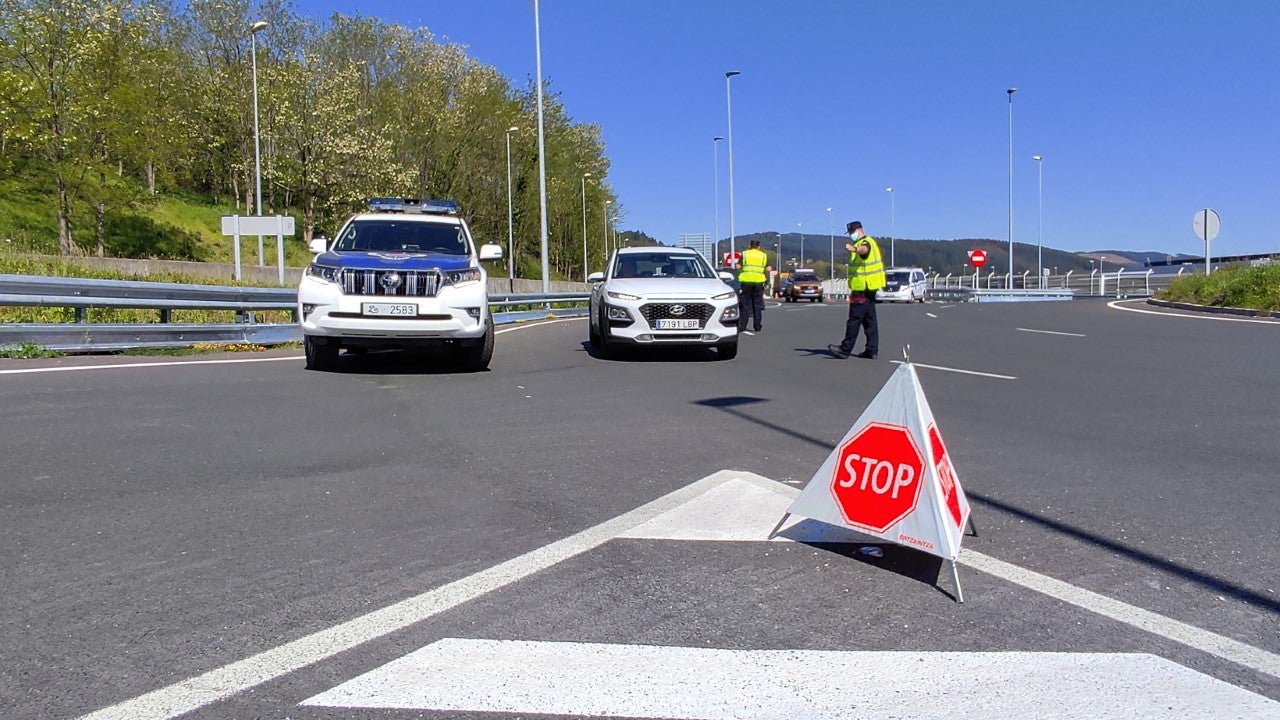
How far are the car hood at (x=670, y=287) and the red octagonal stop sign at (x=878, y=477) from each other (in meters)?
9.08

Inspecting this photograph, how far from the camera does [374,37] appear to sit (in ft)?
150

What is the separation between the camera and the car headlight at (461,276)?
1070 cm

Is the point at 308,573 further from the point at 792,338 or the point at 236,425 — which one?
the point at 792,338

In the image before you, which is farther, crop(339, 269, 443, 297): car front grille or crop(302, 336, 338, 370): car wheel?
crop(302, 336, 338, 370): car wheel

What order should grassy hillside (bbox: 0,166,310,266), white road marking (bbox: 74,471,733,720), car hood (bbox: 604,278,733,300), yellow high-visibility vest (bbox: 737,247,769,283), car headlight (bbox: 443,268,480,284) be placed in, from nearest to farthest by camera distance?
→ white road marking (bbox: 74,471,733,720) < car headlight (bbox: 443,268,480,284) < car hood (bbox: 604,278,733,300) < yellow high-visibility vest (bbox: 737,247,769,283) < grassy hillside (bbox: 0,166,310,266)

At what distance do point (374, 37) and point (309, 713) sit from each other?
47.5 metres

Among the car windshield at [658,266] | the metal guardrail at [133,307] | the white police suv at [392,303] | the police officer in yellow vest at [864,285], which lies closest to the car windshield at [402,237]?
the white police suv at [392,303]

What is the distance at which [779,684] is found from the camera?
2.72 m

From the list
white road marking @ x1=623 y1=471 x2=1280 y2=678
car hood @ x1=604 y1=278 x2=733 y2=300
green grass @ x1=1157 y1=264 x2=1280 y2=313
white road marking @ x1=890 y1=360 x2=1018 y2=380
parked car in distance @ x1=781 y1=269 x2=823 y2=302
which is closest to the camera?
white road marking @ x1=623 y1=471 x2=1280 y2=678

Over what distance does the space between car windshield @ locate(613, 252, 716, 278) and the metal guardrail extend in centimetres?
484

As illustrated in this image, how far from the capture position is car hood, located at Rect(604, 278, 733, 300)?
13086 millimetres

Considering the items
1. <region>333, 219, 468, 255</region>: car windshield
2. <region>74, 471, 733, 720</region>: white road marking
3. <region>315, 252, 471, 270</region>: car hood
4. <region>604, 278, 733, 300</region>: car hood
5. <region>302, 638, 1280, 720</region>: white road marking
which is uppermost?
<region>333, 219, 468, 255</region>: car windshield

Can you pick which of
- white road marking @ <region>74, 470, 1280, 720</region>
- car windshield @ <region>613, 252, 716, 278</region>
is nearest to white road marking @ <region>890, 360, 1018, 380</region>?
car windshield @ <region>613, 252, 716, 278</region>

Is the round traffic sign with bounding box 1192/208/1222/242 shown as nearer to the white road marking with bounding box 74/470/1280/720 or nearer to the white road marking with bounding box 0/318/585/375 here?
the white road marking with bounding box 0/318/585/375
